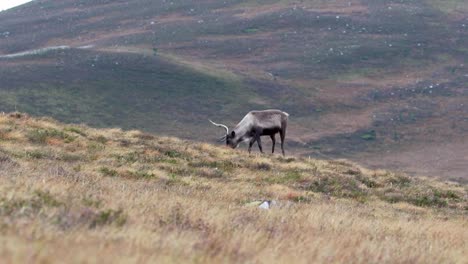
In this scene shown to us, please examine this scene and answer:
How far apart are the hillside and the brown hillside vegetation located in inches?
1573

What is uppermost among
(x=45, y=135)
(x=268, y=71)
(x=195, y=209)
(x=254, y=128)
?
(x=195, y=209)

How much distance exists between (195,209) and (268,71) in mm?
90278

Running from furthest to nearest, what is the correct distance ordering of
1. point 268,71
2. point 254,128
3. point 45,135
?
point 268,71, point 254,128, point 45,135

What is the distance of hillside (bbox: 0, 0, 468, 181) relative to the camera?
7556cm

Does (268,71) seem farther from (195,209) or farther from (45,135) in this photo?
(195,209)

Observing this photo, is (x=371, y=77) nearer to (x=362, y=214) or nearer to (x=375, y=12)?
(x=375, y=12)

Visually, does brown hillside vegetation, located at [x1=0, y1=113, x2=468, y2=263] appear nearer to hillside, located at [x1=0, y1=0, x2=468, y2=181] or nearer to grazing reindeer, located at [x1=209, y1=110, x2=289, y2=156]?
grazing reindeer, located at [x1=209, y1=110, x2=289, y2=156]

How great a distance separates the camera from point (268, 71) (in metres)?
99.9

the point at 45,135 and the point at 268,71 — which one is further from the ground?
the point at 45,135

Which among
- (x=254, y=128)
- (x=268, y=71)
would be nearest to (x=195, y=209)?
(x=254, y=128)

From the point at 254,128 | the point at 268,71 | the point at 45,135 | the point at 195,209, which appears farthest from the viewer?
the point at 268,71

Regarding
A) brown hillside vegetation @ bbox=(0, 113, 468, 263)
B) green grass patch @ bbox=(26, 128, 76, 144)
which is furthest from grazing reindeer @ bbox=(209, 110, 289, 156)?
green grass patch @ bbox=(26, 128, 76, 144)

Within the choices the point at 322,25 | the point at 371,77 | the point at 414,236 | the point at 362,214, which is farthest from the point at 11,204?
the point at 322,25

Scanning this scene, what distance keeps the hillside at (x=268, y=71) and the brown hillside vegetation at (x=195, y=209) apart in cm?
3996
